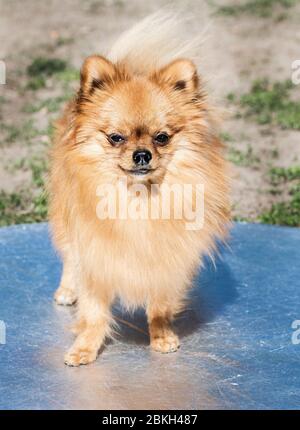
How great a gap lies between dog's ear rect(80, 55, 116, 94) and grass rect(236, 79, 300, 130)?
567cm

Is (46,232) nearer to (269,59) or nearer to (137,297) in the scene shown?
(137,297)

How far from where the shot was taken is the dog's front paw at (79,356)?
11.6 ft

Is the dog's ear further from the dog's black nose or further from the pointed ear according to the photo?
the dog's black nose

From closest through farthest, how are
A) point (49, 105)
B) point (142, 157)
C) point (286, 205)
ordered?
point (142, 157), point (286, 205), point (49, 105)

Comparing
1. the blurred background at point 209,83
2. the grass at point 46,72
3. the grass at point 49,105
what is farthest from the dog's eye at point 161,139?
the grass at point 46,72

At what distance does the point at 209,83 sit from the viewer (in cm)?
386

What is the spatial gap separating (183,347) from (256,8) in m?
10.5

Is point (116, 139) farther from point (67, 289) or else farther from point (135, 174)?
point (67, 289)

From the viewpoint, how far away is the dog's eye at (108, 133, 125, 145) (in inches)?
133

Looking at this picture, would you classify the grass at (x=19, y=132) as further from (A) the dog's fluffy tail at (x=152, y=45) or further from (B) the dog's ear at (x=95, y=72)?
(B) the dog's ear at (x=95, y=72)

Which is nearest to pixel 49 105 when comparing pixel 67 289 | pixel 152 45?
pixel 67 289

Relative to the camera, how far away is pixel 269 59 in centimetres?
1122

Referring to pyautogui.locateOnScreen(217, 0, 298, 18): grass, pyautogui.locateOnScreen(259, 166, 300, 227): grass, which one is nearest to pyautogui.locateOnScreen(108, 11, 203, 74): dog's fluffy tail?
pyautogui.locateOnScreen(259, 166, 300, 227): grass

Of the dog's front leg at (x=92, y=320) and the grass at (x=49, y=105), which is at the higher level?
the grass at (x=49, y=105)
